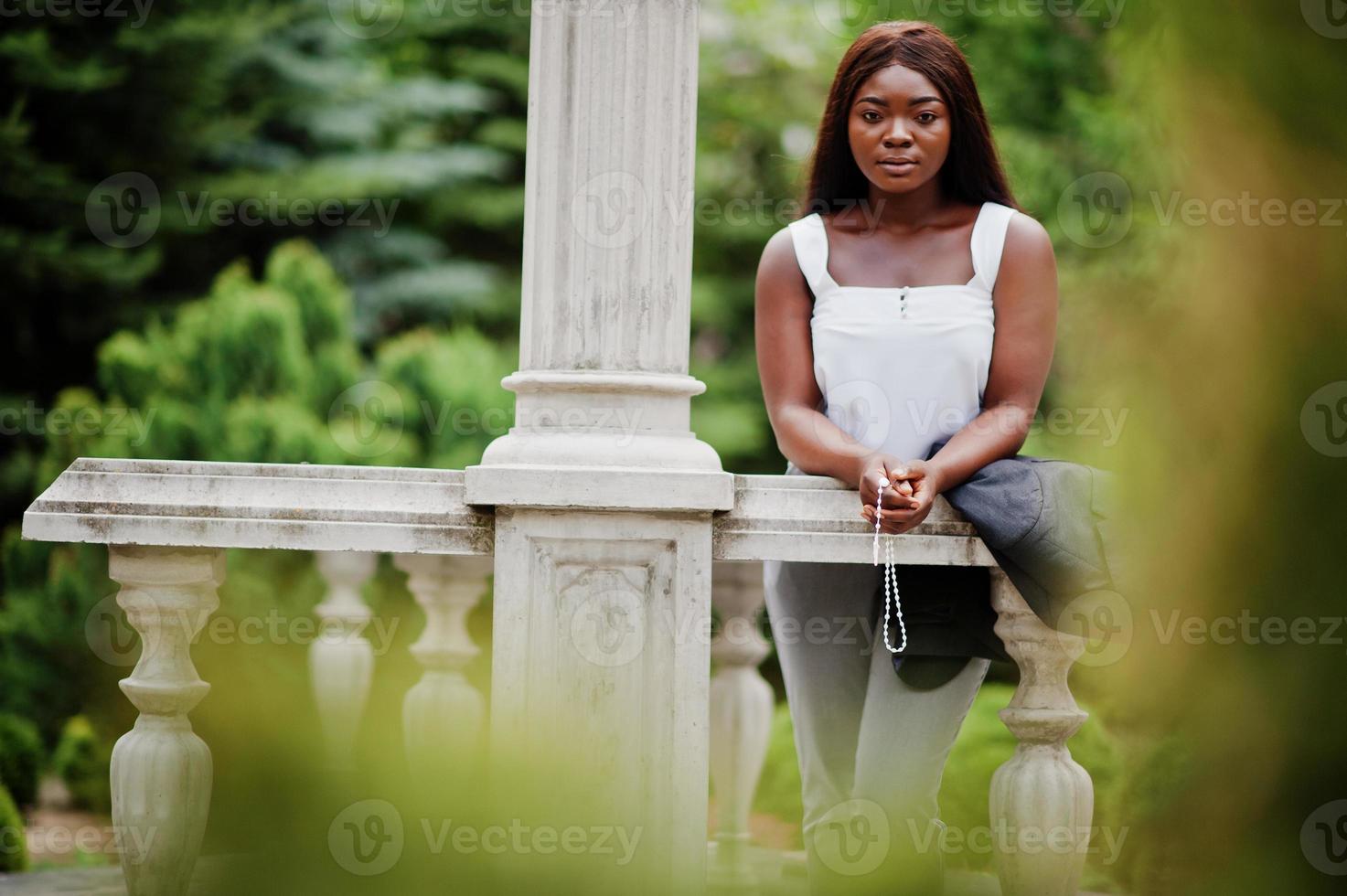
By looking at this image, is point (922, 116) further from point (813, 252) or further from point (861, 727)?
point (861, 727)

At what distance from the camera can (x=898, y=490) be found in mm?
3135

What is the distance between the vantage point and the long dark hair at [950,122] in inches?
134

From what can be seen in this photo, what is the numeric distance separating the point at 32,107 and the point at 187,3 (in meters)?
1.62

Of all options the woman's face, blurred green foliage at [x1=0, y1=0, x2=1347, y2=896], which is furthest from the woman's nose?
blurred green foliage at [x1=0, y1=0, x2=1347, y2=896]

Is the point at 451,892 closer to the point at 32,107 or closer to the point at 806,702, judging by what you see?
the point at 806,702

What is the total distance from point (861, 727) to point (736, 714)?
5.24ft

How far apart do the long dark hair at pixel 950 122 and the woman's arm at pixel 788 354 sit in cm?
21

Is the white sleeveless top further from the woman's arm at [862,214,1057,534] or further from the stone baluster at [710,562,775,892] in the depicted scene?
the stone baluster at [710,562,775,892]

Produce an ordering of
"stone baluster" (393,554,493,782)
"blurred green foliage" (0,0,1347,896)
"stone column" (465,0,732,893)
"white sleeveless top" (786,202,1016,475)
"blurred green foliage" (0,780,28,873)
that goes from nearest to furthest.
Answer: "blurred green foliage" (0,0,1347,896) < "stone column" (465,0,732,893) < "white sleeveless top" (786,202,1016,475) < "stone baluster" (393,554,493,782) < "blurred green foliage" (0,780,28,873)

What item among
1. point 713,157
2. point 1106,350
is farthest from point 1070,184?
point 1106,350

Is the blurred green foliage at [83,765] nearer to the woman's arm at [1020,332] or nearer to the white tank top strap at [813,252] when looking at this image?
the white tank top strap at [813,252]

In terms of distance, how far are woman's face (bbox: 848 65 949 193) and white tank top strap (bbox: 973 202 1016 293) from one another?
181 millimetres

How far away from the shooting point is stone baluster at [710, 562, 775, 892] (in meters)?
4.93

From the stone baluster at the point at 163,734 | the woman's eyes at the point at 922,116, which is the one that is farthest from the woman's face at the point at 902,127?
the stone baluster at the point at 163,734
